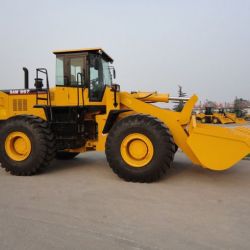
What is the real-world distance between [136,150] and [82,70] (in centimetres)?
217

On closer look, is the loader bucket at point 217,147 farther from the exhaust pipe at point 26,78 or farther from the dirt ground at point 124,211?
the exhaust pipe at point 26,78

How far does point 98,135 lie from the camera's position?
19.2 feet

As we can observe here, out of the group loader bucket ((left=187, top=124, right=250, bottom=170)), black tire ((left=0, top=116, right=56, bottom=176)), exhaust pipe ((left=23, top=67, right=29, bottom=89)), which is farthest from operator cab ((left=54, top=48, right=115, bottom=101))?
loader bucket ((left=187, top=124, right=250, bottom=170))

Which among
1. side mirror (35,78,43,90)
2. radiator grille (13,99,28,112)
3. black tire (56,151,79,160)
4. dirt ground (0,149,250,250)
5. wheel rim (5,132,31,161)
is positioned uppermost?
side mirror (35,78,43,90)

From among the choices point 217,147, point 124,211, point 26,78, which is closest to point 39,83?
point 26,78

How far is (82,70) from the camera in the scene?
5.93 meters

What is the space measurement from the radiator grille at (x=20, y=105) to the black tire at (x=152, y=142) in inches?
96.2

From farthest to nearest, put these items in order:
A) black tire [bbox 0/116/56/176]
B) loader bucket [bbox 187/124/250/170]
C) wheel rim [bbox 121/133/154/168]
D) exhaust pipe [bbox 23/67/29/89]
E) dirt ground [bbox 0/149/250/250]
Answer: exhaust pipe [bbox 23/67/29/89], black tire [bbox 0/116/56/176], wheel rim [bbox 121/133/154/168], loader bucket [bbox 187/124/250/170], dirt ground [bbox 0/149/250/250]

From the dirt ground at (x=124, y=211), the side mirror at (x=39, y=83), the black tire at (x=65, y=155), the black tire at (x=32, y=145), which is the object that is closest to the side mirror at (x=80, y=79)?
the side mirror at (x=39, y=83)

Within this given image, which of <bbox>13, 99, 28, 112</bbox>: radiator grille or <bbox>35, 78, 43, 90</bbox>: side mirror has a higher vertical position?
<bbox>35, 78, 43, 90</bbox>: side mirror

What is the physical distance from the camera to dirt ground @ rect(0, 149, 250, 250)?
2812mm

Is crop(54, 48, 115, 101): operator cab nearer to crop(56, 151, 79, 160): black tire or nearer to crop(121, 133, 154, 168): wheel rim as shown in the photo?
crop(121, 133, 154, 168): wheel rim

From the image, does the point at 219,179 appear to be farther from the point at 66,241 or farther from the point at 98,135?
the point at 66,241

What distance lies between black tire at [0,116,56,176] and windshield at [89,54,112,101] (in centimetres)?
122
